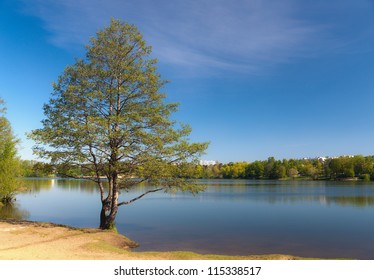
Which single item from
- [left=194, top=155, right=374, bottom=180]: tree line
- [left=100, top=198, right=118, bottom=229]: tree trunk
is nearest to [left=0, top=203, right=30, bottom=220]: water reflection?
[left=100, top=198, right=118, bottom=229]: tree trunk

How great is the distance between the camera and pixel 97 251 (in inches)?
685

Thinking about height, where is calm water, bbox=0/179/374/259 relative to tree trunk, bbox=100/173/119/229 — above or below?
below

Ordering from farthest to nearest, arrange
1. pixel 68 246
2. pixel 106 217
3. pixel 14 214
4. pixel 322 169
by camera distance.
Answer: pixel 322 169 < pixel 14 214 < pixel 106 217 < pixel 68 246

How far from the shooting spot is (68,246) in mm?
18219

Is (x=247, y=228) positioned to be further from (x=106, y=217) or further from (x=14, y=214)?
A: (x=14, y=214)

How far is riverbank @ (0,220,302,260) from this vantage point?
51.4ft

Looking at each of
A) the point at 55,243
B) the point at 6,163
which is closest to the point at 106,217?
the point at 55,243

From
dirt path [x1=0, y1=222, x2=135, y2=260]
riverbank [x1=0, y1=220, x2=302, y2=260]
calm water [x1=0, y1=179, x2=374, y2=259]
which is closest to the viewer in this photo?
riverbank [x1=0, y1=220, x2=302, y2=260]

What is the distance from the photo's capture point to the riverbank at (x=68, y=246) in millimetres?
15680

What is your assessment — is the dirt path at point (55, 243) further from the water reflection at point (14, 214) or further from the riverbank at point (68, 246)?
the water reflection at point (14, 214)

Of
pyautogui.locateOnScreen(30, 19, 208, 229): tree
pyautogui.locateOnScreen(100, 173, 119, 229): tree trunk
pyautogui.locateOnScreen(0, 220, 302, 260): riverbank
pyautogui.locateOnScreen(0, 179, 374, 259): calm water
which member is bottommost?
pyautogui.locateOnScreen(0, 179, 374, 259): calm water

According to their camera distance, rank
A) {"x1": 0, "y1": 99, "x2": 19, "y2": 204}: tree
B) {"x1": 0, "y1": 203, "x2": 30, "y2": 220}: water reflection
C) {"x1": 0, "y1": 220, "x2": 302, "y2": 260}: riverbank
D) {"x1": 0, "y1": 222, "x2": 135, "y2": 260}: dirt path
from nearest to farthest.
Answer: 1. {"x1": 0, "y1": 220, "x2": 302, "y2": 260}: riverbank
2. {"x1": 0, "y1": 222, "x2": 135, "y2": 260}: dirt path
3. {"x1": 0, "y1": 203, "x2": 30, "y2": 220}: water reflection
4. {"x1": 0, "y1": 99, "x2": 19, "y2": 204}: tree

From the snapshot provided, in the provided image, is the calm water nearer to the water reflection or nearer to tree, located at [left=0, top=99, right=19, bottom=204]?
the water reflection

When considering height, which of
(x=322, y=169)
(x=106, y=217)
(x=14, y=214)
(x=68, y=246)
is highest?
(x=322, y=169)
